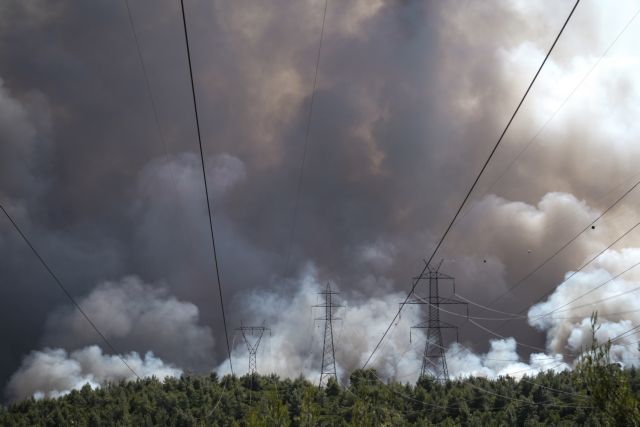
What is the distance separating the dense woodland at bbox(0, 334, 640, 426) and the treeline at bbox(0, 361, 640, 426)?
0.22 metres

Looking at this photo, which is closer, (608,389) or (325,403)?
(608,389)

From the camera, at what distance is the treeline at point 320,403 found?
154 meters

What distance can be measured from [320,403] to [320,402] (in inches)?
44.3

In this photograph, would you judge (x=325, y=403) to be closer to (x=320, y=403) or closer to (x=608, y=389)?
(x=320, y=403)

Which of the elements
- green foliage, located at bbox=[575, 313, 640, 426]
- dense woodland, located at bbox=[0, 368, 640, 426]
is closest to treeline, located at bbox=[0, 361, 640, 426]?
dense woodland, located at bbox=[0, 368, 640, 426]

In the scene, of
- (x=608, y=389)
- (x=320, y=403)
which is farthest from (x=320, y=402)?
(x=608, y=389)

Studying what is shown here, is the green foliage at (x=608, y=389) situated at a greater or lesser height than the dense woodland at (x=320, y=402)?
lesser

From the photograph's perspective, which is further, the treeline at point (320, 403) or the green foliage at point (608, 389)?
the treeline at point (320, 403)

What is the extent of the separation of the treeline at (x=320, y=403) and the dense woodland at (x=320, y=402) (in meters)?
0.22

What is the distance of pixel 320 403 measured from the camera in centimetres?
17250

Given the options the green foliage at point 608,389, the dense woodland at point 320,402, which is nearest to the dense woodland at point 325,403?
the dense woodland at point 320,402

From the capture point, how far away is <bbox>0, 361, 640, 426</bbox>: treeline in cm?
15388

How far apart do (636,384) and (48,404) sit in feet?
424

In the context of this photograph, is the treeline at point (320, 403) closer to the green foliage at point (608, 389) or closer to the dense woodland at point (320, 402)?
the dense woodland at point (320, 402)
